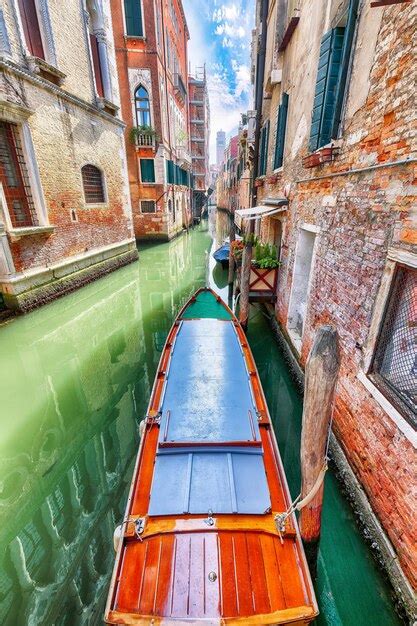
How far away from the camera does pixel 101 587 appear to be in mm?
2428

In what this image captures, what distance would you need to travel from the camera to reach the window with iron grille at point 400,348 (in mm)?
2350

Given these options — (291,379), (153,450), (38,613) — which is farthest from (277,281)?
(38,613)

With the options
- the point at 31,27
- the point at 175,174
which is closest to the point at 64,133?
the point at 31,27

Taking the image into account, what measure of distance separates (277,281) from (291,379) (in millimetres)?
2265

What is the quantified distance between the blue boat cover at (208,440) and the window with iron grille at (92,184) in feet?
24.6

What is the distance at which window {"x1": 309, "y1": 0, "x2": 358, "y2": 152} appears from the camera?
3.31m

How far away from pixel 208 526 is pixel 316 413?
1099 mm

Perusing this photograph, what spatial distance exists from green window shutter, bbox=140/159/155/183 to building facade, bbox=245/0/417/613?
1193cm

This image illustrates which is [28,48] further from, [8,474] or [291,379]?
[291,379]

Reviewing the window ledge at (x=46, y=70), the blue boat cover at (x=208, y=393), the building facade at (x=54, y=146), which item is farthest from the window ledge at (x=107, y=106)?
the blue boat cover at (x=208, y=393)

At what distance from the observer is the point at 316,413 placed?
206 centimetres

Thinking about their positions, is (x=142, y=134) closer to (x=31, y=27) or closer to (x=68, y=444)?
(x=31, y=27)

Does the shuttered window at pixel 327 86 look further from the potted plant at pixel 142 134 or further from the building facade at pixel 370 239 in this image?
the potted plant at pixel 142 134

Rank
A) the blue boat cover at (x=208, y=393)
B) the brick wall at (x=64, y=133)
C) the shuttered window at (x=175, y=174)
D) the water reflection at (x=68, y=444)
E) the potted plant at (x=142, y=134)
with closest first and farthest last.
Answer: the water reflection at (x=68, y=444), the blue boat cover at (x=208, y=393), the brick wall at (x=64, y=133), the potted plant at (x=142, y=134), the shuttered window at (x=175, y=174)
